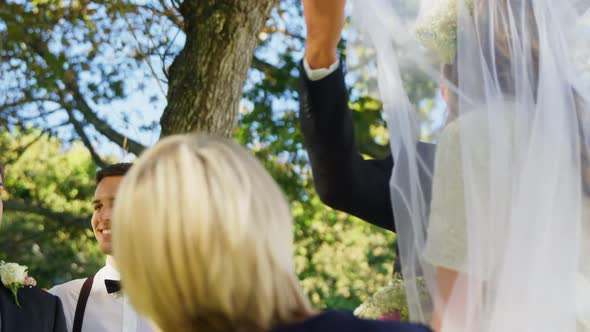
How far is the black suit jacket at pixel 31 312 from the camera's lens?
4.12m

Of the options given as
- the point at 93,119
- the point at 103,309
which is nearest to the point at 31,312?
the point at 103,309

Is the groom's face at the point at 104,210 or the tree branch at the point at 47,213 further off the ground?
the groom's face at the point at 104,210

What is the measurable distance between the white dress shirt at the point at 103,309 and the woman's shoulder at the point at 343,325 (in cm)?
311

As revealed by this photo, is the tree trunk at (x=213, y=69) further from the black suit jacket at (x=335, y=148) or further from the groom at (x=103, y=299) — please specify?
the black suit jacket at (x=335, y=148)

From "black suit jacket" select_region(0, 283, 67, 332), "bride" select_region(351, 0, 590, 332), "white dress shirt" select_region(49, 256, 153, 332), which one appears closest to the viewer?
"bride" select_region(351, 0, 590, 332)

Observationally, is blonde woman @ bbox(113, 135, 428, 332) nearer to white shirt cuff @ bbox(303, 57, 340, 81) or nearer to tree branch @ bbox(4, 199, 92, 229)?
white shirt cuff @ bbox(303, 57, 340, 81)

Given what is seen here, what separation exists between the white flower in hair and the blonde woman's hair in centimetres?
89

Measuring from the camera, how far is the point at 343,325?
162 cm

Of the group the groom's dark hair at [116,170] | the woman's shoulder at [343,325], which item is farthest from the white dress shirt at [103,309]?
the woman's shoulder at [343,325]

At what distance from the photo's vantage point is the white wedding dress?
6.97 feet

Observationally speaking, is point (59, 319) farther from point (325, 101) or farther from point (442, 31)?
point (442, 31)

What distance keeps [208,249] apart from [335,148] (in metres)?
0.75

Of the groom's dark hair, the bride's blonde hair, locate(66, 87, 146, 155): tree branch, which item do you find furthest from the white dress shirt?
locate(66, 87, 146, 155): tree branch

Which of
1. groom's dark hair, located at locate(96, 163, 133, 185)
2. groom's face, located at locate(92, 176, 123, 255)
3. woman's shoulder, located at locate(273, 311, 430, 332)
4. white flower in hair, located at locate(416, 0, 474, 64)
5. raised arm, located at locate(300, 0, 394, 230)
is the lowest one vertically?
groom's face, located at locate(92, 176, 123, 255)
